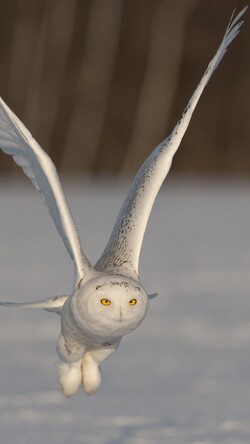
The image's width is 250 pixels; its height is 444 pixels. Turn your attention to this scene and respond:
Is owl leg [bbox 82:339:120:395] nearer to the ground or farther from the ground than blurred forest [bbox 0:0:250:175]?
nearer to the ground

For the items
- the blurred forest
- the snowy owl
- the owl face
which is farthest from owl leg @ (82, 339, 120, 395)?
the blurred forest

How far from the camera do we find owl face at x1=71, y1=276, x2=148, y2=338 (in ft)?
15.2

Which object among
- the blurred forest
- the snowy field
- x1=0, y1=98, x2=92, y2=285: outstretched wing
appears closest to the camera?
x1=0, y1=98, x2=92, y2=285: outstretched wing

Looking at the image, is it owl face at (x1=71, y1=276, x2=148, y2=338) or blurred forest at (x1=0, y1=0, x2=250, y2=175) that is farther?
blurred forest at (x1=0, y1=0, x2=250, y2=175)

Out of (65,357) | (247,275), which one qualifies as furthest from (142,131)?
(65,357)

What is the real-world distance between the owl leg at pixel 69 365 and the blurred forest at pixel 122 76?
47.1ft

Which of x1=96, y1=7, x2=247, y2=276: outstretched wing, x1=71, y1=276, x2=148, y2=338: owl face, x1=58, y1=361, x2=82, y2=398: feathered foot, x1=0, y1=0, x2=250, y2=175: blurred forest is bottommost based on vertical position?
x1=58, y1=361, x2=82, y2=398: feathered foot

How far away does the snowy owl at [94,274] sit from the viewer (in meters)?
4.66

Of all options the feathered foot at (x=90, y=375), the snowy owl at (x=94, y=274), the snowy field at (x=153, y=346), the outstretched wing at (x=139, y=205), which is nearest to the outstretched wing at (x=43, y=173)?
the snowy owl at (x=94, y=274)

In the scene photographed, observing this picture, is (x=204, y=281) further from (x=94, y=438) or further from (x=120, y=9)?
(x=120, y=9)

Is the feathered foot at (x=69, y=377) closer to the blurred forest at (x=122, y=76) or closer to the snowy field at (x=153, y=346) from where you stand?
the snowy field at (x=153, y=346)

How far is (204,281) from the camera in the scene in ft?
31.9

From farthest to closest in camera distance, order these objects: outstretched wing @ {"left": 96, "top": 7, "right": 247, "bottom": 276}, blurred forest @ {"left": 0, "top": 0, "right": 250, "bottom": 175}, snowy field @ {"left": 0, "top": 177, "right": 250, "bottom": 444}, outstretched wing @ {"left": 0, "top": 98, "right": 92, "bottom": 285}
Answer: blurred forest @ {"left": 0, "top": 0, "right": 250, "bottom": 175} → snowy field @ {"left": 0, "top": 177, "right": 250, "bottom": 444} → outstretched wing @ {"left": 96, "top": 7, "right": 247, "bottom": 276} → outstretched wing @ {"left": 0, "top": 98, "right": 92, "bottom": 285}

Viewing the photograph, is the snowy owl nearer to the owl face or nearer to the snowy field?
the owl face
